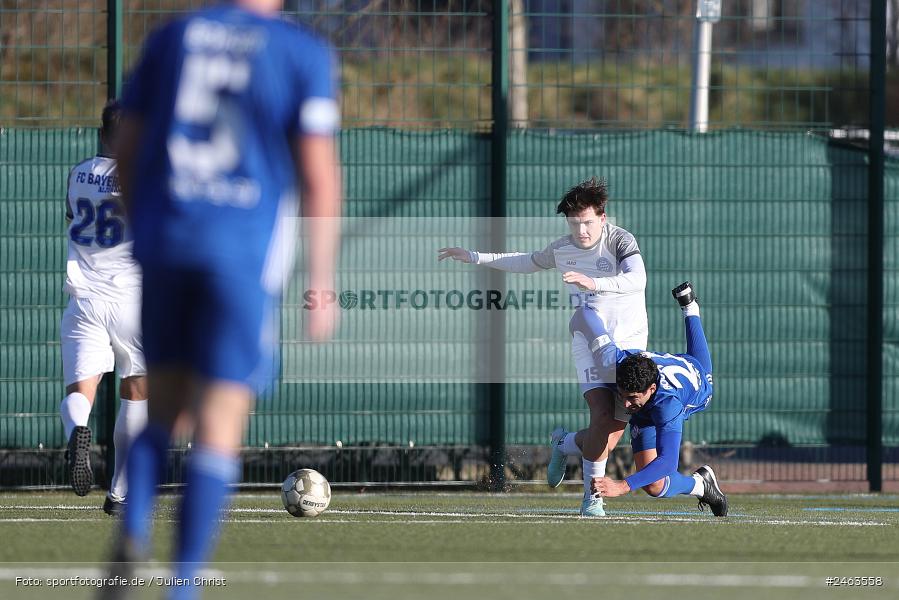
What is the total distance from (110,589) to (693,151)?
27.1 ft

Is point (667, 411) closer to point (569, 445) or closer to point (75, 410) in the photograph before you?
point (569, 445)

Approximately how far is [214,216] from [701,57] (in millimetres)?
9119

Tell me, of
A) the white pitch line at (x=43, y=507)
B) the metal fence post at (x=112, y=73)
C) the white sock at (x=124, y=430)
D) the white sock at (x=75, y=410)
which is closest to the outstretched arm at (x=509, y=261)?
the white sock at (x=124, y=430)

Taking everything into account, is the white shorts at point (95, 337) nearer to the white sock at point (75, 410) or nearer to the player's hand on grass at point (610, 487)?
the white sock at point (75, 410)

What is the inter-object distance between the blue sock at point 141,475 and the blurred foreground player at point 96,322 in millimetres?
4225

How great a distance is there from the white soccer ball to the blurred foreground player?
932 millimetres

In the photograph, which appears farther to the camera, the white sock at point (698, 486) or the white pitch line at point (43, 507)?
the white pitch line at point (43, 507)

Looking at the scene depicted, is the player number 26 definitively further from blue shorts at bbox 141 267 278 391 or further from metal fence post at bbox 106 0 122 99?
blue shorts at bbox 141 267 278 391

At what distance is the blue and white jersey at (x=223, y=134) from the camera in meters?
3.82

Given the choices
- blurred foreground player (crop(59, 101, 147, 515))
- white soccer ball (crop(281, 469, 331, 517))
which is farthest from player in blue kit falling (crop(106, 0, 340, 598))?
blurred foreground player (crop(59, 101, 147, 515))

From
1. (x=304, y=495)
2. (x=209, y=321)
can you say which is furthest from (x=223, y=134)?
(x=304, y=495)

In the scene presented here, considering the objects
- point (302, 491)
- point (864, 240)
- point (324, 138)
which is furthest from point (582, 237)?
point (324, 138)

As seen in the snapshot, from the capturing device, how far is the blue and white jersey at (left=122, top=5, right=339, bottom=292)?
3.82m

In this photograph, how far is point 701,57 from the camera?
12.4m
